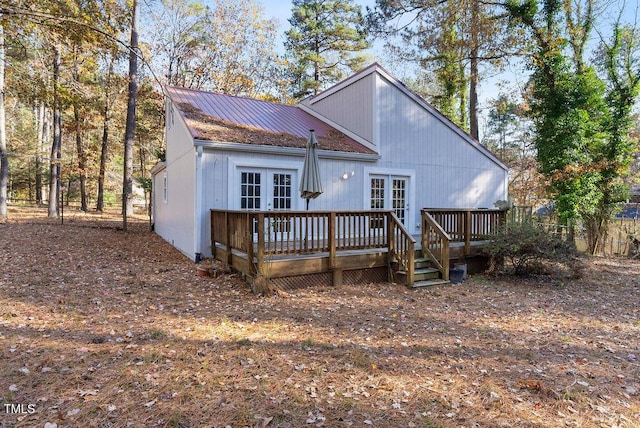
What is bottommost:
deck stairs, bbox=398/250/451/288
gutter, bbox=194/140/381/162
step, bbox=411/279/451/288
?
step, bbox=411/279/451/288

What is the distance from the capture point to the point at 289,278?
667 cm

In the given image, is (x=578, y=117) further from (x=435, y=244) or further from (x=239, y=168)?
A: (x=239, y=168)

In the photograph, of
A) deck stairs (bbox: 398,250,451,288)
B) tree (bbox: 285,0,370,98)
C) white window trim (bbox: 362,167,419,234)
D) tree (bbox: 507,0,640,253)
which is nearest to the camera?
deck stairs (bbox: 398,250,451,288)

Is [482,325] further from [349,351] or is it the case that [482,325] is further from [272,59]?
[272,59]

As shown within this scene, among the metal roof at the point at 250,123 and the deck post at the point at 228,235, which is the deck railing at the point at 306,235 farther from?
the metal roof at the point at 250,123

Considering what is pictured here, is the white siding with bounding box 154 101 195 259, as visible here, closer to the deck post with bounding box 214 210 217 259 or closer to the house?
the house

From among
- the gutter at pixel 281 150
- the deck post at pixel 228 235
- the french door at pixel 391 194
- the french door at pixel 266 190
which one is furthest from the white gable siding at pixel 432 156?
the deck post at pixel 228 235

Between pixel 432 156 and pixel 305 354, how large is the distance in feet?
28.9

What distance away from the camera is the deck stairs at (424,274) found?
7352mm

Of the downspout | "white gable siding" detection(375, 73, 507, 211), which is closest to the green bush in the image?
"white gable siding" detection(375, 73, 507, 211)

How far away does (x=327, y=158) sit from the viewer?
9625mm

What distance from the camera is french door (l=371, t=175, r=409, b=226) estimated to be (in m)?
10.6

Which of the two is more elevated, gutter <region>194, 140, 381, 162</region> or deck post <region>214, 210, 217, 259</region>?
gutter <region>194, 140, 381, 162</region>

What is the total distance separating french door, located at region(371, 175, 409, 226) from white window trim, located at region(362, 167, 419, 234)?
0.08 m
